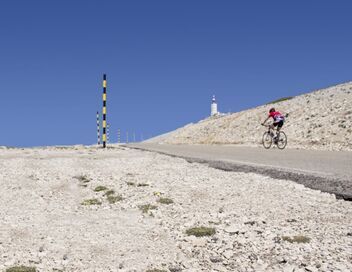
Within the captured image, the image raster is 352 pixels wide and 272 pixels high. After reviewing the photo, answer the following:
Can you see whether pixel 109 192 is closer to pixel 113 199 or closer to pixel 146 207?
pixel 113 199

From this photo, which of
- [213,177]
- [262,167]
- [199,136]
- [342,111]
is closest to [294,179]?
[213,177]

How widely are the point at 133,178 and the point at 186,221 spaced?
5.00 m

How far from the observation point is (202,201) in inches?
368

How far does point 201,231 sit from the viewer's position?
23.4 ft

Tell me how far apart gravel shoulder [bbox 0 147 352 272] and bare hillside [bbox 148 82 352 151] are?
21037mm

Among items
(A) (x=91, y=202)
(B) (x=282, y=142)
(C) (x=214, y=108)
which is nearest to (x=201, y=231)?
(A) (x=91, y=202)

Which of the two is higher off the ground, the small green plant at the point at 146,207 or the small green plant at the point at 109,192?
the small green plant at the point at 109,192

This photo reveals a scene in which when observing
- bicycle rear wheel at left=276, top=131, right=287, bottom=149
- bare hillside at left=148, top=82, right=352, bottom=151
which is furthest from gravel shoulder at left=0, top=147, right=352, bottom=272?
bare hillside at left=148, top=82, right=352, bottom=151

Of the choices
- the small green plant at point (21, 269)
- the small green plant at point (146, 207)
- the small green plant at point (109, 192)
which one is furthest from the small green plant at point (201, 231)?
the small green plant at point (109, 192)

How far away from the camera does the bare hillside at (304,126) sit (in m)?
33.6

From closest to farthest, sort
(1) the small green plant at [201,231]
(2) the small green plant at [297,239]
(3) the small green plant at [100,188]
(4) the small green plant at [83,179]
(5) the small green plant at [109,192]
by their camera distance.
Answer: (2) the small green plant at [297,239] < (1) the small green plant at [201,231] < (5) the small green plant at [109,192] < (3) the small green plant at [100,188] < (4) the small green plant at [83,179]

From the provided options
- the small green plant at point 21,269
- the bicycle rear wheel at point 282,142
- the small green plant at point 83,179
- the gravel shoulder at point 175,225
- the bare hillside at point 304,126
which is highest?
the bare hillside at point 304,126

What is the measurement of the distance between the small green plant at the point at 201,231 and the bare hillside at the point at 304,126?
23909 mm

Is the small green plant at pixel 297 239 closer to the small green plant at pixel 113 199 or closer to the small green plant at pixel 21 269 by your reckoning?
the small green plant at pixel 21 269
